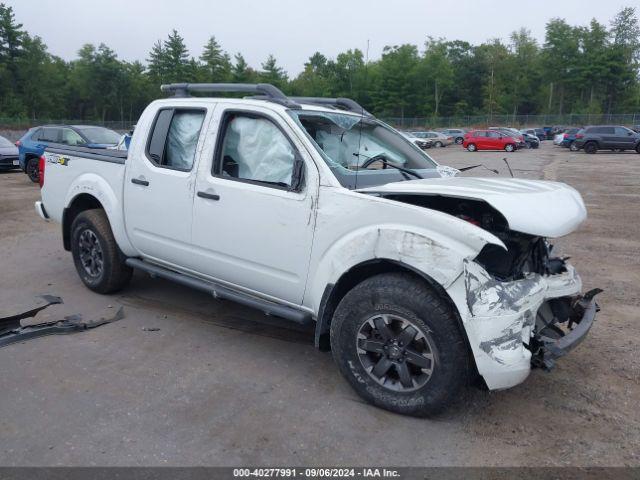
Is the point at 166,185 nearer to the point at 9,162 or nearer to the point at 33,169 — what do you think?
the point at 33,169

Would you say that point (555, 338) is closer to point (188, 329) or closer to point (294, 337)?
point (294, 337)

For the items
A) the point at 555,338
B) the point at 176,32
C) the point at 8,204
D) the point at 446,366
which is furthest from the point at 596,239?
the point at 176,32

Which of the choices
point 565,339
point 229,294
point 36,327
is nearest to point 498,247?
point 565,339

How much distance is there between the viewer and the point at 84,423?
3223 mm

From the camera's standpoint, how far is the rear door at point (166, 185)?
4.41m

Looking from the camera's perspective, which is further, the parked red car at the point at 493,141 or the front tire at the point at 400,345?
the parked red car at the point at 493,141

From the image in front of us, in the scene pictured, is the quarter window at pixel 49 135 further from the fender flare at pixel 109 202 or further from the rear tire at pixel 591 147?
the rear tire at pixel 591 147

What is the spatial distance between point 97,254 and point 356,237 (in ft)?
10.6

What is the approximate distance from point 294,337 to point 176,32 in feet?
265

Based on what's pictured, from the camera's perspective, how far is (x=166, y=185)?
4.51 m

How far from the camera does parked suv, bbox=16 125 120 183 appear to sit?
50.9ft

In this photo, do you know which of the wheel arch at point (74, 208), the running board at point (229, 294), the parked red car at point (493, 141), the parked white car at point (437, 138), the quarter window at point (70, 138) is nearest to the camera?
the running board at point (229, 294)

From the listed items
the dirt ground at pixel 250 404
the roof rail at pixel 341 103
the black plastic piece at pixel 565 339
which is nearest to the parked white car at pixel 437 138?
the roof rail at pixel 341 103

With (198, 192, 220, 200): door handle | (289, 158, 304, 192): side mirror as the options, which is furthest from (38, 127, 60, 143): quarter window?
(289, 158, 304, 192): side mirror
